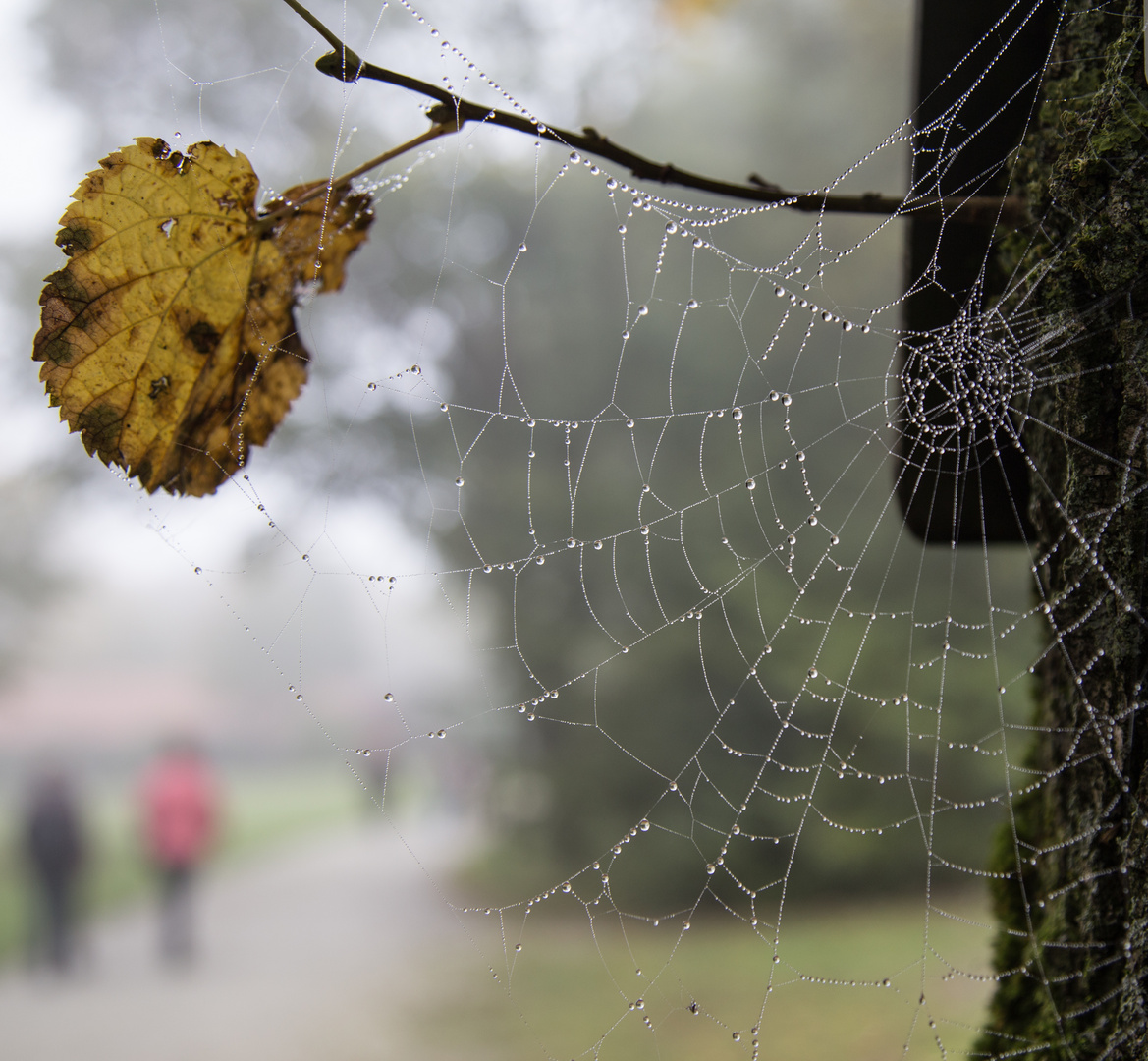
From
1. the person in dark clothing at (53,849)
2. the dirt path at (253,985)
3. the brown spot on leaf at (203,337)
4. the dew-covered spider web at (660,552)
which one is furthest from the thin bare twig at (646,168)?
the person in dark clothing at (53,849)

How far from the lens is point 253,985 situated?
5.75 meters

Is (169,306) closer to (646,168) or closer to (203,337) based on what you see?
(203,337)

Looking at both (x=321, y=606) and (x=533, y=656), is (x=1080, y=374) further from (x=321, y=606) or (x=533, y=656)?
(x=321, y=606)

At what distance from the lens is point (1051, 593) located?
806 mm

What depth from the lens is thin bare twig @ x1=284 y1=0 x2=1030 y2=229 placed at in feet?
2.20

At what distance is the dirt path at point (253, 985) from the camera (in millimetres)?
5023

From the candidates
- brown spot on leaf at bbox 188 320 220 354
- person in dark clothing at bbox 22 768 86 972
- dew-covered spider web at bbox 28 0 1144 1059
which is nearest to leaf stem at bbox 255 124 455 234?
brown spot on leaf at bbox 188 320 220 354

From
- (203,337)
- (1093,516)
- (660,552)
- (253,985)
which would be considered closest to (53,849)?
(253,985)

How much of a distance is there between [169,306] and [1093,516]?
0.84 m

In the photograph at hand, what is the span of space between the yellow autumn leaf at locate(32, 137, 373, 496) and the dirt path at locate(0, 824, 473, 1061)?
5.01 meters

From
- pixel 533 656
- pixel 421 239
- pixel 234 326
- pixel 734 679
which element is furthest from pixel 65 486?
pixel 234 326

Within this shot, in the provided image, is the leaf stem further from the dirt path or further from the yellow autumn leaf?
the dirt path

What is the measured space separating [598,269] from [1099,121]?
23.2 feet

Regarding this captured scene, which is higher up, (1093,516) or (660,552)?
(660,552)
